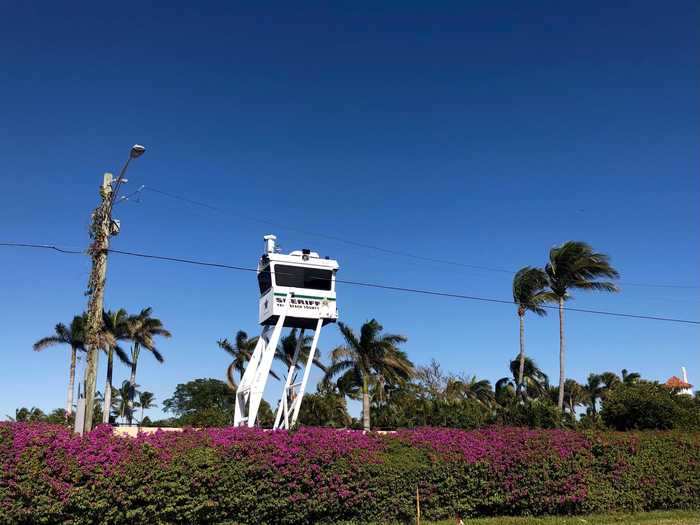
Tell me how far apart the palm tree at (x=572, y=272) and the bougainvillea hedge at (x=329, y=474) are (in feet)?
66.4

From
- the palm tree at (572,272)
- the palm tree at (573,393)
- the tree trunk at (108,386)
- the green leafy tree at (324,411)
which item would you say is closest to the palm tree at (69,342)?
the tree trunk at (108,386)

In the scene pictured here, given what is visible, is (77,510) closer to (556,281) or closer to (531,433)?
(531,433)

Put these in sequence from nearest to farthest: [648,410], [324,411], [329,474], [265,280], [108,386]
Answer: [329,474] < [648,410] < [265,280] < [324,411] < [108,386]

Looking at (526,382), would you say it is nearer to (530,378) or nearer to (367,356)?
(530,378)

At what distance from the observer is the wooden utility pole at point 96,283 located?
1619cm

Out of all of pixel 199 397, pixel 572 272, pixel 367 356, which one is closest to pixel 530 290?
pixel 572 272

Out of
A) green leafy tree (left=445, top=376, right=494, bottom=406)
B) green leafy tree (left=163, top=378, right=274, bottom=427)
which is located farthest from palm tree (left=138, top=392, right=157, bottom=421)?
green leafy tree (left=445, top=376, right=494, bottom=406)

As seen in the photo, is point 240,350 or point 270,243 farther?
point 240,350

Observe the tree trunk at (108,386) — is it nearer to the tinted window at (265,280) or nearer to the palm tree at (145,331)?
the palm tree at (145,331)

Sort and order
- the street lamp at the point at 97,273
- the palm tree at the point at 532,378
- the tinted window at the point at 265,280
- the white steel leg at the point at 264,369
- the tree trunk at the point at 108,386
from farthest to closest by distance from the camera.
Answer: the palm tree at the point at 532,378
the tree trunk at the point at 108,386
the tinted window at the point at 265,280
the white steel leg at the point at 264,369
the street lamp at the point at 97,273

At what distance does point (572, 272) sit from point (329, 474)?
30459 mm

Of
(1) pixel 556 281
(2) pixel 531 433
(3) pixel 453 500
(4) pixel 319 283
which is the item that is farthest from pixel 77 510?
(1) pixel 556 281

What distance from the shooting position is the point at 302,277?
32781mm

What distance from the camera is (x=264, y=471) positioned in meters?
16.0
